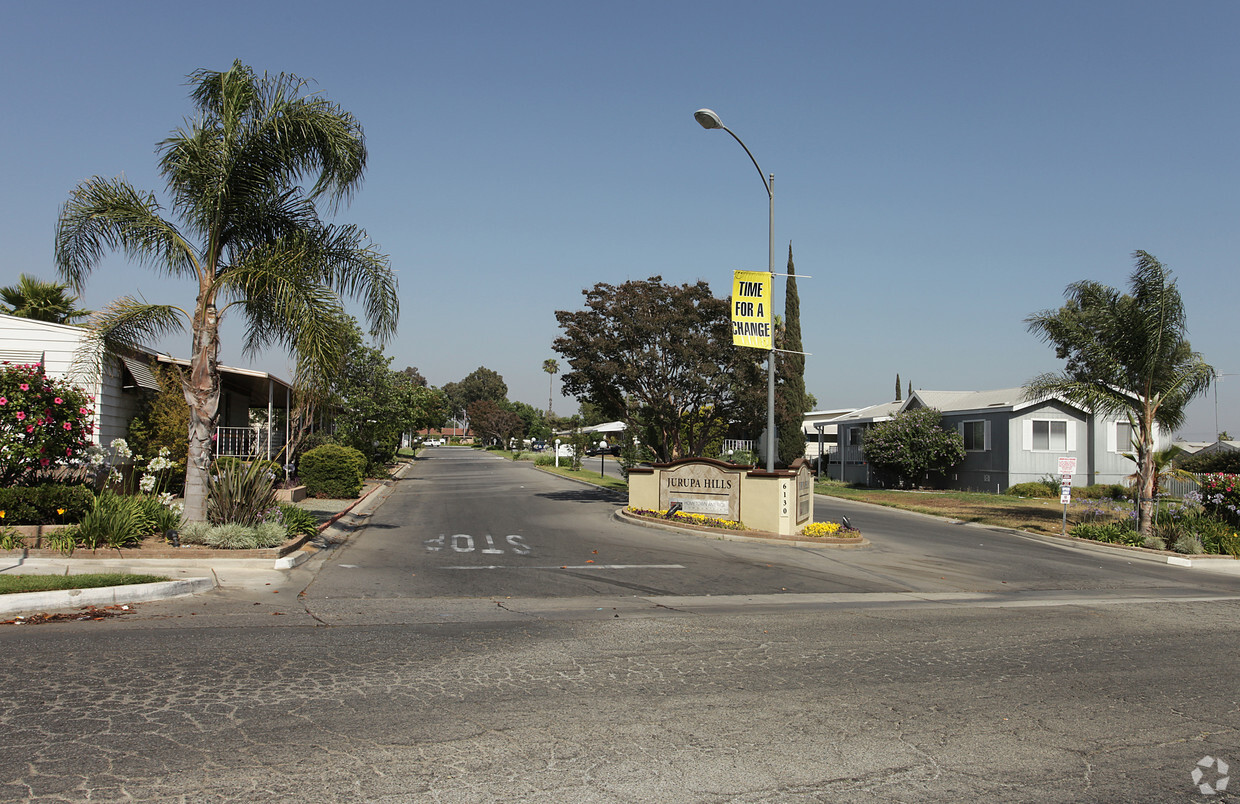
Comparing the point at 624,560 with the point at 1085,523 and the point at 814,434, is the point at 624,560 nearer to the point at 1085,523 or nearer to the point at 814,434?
the point at 1085,523

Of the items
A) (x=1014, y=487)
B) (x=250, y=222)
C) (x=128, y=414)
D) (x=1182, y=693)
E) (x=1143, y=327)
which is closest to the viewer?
(x=1182, y=693)

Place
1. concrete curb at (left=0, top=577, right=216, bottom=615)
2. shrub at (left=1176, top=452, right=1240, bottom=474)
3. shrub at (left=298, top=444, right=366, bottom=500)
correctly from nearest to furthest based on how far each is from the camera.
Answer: concrete curb at (left=0, top=577, right=216, bottom=615)
shrub at (left=298, top=444, right=366, bottom=500)
shrub at (left=1176, top=452, right=1240, bottom=474)

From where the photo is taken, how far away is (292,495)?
21.9m

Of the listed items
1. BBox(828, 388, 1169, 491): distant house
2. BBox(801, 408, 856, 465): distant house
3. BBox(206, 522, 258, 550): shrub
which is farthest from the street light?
BBox(801, 408, 856, 465): distant house

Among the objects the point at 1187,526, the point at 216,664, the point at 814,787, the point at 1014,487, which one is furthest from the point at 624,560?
the point at 1014,487

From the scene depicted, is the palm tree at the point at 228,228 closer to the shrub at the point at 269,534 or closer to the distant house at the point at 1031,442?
the shrub at the point at 269,534

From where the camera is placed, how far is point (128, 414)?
17375 millimetres

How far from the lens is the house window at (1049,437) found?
34.8 meters

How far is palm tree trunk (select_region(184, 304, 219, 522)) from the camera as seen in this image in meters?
12.3

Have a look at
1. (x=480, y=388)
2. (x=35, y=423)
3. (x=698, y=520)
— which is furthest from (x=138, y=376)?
(x=480, y=388)

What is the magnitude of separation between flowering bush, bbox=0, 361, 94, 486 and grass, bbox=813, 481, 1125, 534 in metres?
21.0

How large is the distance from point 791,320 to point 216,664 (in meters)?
40.8

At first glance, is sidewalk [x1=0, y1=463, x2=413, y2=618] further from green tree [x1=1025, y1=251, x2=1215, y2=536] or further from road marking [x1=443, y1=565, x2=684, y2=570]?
green tree [x1=1025, y1=251, x2=1215, y2=536]

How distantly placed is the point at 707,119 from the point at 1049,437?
26268 millimetres
